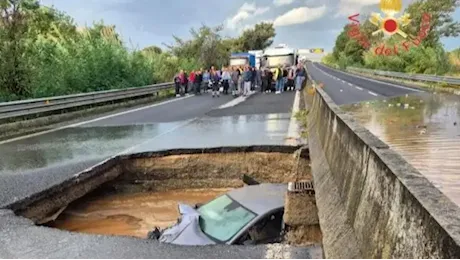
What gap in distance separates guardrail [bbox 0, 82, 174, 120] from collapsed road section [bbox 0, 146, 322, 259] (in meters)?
6.44

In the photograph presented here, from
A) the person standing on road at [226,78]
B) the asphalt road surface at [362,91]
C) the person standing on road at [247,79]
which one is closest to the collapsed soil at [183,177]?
the asphalt road surface at [362,91]

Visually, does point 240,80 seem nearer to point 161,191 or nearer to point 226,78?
point 226,78

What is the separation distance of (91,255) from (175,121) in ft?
35.9

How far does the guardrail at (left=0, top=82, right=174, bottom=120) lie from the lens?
13.8m

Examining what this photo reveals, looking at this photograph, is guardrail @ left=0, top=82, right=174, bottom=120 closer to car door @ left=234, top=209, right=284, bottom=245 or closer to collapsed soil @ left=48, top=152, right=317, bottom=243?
collapsed soil @ left=48, top=152, right=317, bottom=243

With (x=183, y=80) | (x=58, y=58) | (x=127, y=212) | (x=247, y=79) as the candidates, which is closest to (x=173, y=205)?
(x=127, y=212)

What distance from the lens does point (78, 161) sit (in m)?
8.73

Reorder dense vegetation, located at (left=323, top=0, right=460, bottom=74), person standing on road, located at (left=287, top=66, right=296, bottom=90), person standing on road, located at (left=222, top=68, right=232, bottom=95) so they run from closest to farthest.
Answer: person standing on road, located at (left=222, top=68, right=232, bottom=95) → person standing on road, located at (left=287, top=66, right=296, bottom=90) → dense vegetation, located at (left=323, top=0, right=460, bottom=74)

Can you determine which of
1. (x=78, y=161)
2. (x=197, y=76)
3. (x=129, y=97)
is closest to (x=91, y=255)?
(x=78, y=161)

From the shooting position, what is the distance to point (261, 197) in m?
6.40

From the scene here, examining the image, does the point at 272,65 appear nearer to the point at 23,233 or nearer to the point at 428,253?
the point at 23,233

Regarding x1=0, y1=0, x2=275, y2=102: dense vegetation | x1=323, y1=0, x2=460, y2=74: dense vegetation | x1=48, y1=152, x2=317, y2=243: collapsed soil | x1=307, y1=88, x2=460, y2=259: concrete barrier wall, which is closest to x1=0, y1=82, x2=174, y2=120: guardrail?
x1=0, y1=0, x2=275, y2=102: dense vegetation

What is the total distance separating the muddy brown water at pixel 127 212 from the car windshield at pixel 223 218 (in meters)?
1.04

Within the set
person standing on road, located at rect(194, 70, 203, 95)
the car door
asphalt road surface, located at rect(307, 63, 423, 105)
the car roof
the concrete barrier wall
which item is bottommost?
asphalt road surface, located at rect(307, 63, 423, 105)
